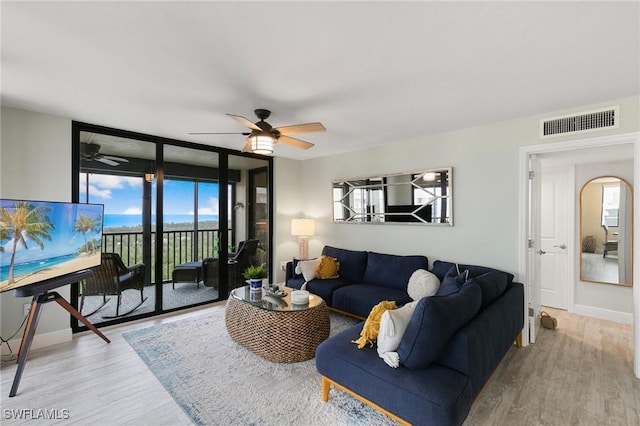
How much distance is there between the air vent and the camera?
2611 millimetres

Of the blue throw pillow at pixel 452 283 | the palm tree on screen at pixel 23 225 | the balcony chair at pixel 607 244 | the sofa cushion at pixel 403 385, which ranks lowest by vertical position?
the sofa cushion at pixel 403 385

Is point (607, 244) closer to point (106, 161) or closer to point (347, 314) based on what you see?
point (347, 314)

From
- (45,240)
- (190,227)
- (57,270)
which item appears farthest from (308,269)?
(45,240)

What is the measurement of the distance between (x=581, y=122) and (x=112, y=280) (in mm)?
5509

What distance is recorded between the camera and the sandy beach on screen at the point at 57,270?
2.34m

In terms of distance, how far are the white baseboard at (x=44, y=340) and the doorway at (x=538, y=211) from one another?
507 centimetres

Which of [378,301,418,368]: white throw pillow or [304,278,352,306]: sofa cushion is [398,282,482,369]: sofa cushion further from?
[304,278,352,306]: sofa cushion

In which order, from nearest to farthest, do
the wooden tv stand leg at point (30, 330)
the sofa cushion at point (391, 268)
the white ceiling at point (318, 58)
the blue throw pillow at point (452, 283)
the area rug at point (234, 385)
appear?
the white ceiling at point (318, 58)
the area rug at point (234, 385)
the wooden tv stand leg at point (30, 330)
the blue throw pillow at point (452, 283)
the sofa cushion at point (391, 268)

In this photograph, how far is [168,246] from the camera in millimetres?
4082

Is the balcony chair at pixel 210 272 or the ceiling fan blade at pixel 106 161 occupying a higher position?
the ceiling fan blade at pixel 106 161

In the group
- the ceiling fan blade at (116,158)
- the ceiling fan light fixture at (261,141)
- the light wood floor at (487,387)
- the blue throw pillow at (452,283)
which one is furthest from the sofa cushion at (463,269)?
the ceiling fan blade at (116,158)

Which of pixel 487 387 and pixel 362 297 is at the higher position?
pixel 362 297

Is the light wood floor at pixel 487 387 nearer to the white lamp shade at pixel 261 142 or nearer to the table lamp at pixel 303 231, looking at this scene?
the white lamp shade at pixel 261 142

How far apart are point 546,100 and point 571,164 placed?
215cm
